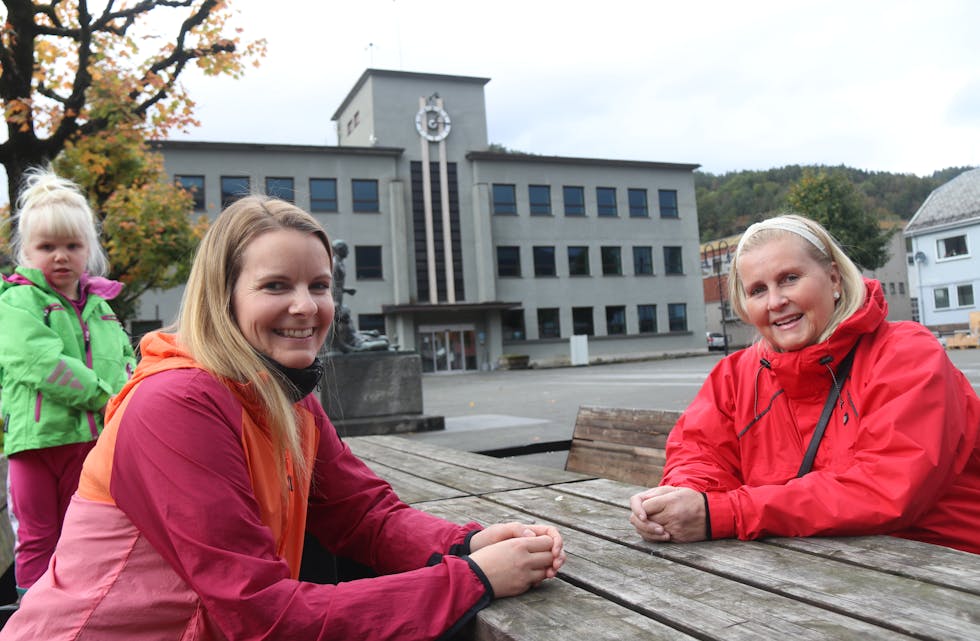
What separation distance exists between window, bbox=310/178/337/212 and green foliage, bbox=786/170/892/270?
2666 centimetres

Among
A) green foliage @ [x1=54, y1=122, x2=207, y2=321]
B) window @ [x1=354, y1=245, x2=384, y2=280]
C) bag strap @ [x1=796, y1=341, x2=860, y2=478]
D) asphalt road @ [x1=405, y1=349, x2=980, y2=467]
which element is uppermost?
window @ [x1=354, y1=245, x2=384, y2=280]

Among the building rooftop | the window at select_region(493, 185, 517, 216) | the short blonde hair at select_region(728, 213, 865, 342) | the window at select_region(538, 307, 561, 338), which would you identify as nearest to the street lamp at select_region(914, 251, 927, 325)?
the building rooftop

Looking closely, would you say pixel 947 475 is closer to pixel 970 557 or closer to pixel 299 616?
pixel 970 557

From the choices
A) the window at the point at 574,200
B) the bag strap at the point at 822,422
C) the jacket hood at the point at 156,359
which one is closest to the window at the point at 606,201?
the window at the point at 574,200

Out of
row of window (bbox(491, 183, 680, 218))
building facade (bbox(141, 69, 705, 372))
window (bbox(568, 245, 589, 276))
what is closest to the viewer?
building facade (bbox(141, 69, 705, 372))

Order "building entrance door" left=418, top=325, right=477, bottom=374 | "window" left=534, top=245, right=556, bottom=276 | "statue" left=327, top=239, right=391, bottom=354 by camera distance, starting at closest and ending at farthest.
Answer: "statue" left=327, top=239, right=391, bottom=354
"building entrance door" left=418, top=325, right=477, bottom=374
"window" left=534, top=245, right=556, bottom=276

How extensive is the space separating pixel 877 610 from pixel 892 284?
73.0 meters

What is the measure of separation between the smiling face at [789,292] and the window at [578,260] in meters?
37.6

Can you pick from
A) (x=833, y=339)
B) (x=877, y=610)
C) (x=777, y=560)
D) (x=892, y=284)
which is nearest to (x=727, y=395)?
(x=833, y=339)

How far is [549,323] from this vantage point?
39.0 meters

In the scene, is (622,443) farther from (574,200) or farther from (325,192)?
(574,200)

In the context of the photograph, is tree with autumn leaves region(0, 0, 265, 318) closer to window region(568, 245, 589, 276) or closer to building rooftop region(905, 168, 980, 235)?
window region(568, 245, 589, 276)

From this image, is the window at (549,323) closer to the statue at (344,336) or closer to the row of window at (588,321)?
the row of window at (588,321)

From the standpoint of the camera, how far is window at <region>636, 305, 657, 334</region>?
41.1 m
